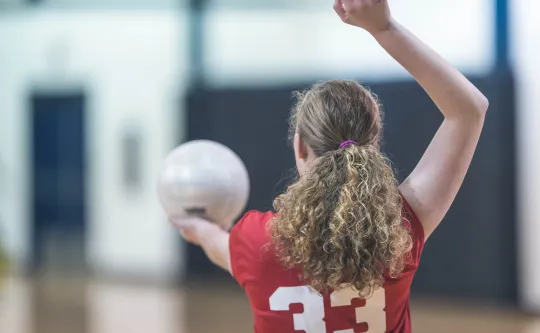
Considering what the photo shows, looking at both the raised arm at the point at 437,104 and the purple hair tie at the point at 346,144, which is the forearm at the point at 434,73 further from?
the purple hair tie at the point at 346,144

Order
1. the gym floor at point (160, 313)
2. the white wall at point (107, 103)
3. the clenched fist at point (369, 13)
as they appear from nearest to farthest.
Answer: the clenched fist at point (369, 13) < the gym floor at point (160, 313) < the white wall at point (107, 103)

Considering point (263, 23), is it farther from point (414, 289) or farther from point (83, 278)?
point (83, 278)

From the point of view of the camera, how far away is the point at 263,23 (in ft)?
22.8

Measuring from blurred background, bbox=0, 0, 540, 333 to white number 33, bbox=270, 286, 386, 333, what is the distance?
12.3 ft

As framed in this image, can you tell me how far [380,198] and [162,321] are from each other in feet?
14.1

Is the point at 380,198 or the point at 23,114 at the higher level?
the point at 23,114

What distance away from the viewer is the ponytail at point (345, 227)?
1.16 m

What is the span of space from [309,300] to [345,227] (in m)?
0.15

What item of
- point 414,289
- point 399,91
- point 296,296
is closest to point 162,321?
point 414,289

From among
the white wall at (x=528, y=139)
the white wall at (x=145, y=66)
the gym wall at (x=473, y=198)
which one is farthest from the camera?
the white wall at (x=145, y=66)

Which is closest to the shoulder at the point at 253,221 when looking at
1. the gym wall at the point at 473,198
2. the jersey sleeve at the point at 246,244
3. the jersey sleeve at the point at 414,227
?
the jersey sleeve at the point at 246,244

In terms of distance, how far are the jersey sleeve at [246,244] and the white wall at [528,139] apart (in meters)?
4.58

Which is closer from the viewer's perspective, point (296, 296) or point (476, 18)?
point (296, 296)

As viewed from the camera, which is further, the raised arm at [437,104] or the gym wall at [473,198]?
the gym wall at [473,198]
